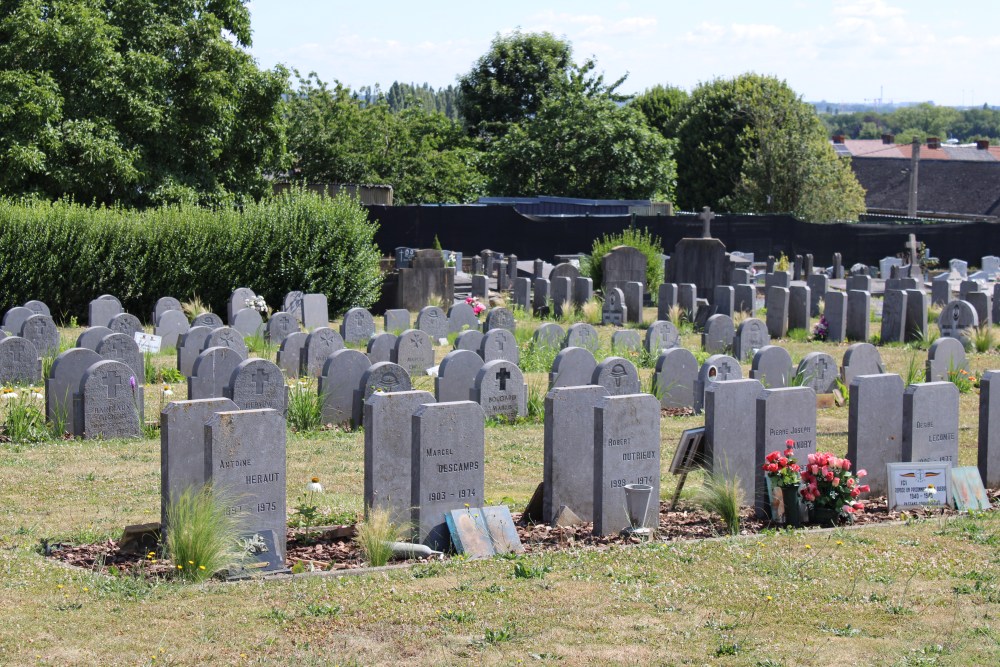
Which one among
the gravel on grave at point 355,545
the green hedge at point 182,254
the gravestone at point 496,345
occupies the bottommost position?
the gravel on grave at point 355,545

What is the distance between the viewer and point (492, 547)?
8.43 meters

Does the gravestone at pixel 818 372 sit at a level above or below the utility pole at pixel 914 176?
below

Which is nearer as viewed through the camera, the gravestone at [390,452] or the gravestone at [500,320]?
the gravestone at [390,452]

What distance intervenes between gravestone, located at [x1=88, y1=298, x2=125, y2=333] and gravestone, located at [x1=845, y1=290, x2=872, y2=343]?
13.0 metres

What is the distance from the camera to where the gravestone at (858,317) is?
2247 cm

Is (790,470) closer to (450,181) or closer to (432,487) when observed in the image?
(432,487)

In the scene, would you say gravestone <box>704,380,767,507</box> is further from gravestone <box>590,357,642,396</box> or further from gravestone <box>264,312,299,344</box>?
gravestone <box>264,312,299,344</box>

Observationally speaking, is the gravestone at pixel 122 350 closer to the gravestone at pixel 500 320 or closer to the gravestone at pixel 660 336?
the gravestone at pixel 500 320

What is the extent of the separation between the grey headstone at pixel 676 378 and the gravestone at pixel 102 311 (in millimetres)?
9768

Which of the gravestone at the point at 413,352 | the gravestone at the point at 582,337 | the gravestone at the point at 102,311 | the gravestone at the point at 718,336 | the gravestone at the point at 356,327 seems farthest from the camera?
the gravestone at the point at 356,327

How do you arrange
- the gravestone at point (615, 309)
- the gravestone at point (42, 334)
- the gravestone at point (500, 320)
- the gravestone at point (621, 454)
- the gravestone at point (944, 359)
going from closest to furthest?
the gravestone at point (621, 454) < the gravestone at point (944, 359) < the gravestone at point (42, 334) < the gravestone at point (500, 320) < the gravestone at point (615, 309)

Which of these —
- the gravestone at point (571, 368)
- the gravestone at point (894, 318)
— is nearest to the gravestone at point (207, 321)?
the gravestone at point (571, 368)

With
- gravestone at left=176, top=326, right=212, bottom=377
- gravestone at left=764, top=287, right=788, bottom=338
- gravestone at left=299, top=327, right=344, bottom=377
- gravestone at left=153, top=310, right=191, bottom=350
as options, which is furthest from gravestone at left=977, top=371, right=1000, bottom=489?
gravestone at left=153, top=310, right=191, bottom=350

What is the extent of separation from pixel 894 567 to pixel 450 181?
44.6m
